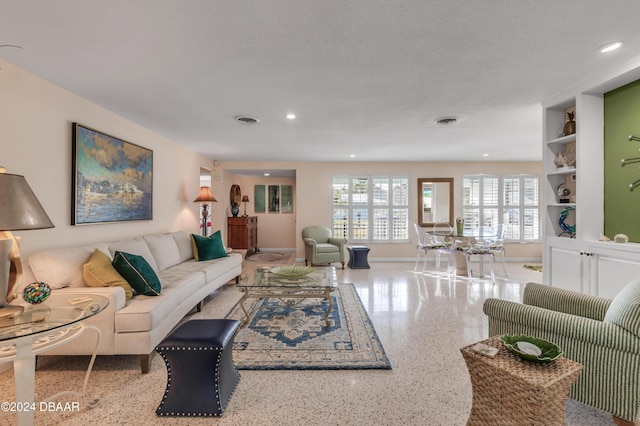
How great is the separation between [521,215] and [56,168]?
8341mm

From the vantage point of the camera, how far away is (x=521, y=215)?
7.02 metres

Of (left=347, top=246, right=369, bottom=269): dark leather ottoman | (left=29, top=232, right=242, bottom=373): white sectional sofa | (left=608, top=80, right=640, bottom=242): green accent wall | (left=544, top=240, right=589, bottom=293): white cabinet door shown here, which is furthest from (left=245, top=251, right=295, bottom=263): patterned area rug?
(left=608, top=80, right=640, bottom=242): green accent wall

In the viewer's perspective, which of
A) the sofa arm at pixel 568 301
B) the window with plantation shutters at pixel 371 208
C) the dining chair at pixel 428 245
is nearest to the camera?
the sofa arm at pixel 568 301

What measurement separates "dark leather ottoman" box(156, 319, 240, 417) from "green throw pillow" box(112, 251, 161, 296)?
903 mm

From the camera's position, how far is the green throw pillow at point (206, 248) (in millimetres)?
4520

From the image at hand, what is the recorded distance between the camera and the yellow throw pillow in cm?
250

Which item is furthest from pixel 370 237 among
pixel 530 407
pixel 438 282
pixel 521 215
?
pixel 530 407

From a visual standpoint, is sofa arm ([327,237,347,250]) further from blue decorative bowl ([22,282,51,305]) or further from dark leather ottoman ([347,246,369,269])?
blue decorative bowl ([22,282,51,305])

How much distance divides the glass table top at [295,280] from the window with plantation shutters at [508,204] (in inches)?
190

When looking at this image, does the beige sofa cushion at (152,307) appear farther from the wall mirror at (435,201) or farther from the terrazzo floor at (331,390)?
the wall mirror at (435,201)

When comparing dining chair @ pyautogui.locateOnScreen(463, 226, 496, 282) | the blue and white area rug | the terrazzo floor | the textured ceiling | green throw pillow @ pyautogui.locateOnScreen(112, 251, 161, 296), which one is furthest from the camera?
dining chair @ pyautogui.locateOnScreen(463, 226, 496, 282)

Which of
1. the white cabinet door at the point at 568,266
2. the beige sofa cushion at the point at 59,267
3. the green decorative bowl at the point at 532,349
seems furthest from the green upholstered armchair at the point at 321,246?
the green decorative bowl at the point at 532,349

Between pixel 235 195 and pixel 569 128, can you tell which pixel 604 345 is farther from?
A: pixel 235 195

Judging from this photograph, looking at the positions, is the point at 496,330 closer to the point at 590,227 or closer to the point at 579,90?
the point at 590,227
